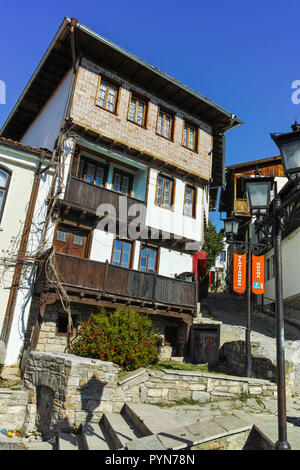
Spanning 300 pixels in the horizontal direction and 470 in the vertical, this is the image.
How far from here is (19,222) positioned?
39.0ft

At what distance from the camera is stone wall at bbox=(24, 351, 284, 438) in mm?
7316

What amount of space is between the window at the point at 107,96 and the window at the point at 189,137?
3.99 metres

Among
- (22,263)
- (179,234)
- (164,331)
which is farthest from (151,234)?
(22,263)

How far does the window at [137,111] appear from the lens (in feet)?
49.3

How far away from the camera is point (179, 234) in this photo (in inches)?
591

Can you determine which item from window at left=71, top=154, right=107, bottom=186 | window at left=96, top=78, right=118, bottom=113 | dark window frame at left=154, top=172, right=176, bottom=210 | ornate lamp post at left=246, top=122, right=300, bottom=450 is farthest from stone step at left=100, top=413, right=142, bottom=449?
window at left=96, top=78, right=118, bottom=113

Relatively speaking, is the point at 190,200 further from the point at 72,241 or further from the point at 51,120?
the point at 51,120

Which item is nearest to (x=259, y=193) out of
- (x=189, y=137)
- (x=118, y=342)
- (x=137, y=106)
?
(x=118, y=342)

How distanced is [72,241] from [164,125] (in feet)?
24.7

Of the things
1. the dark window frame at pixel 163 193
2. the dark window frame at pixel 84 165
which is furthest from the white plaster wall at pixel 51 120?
the dark window frame at pixel 163 193

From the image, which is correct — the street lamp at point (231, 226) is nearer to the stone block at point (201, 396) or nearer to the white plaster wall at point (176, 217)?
the stone block at point (201, 396)

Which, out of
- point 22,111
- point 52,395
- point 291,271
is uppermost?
point 22,111

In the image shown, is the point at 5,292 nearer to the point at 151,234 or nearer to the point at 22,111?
the point at 151,234

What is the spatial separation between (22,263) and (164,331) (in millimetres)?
6601
